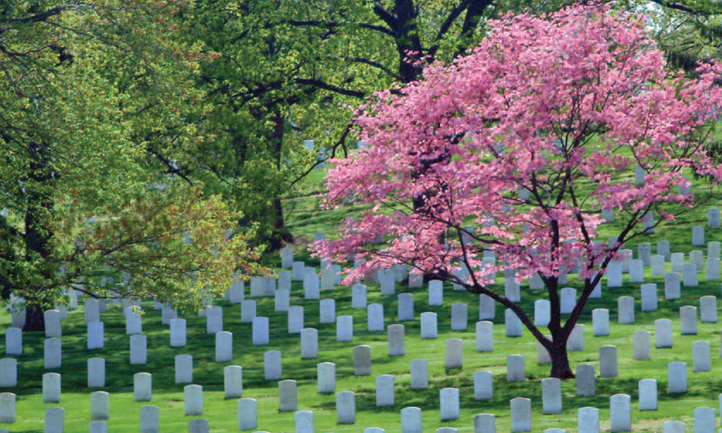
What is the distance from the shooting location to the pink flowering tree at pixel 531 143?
1541cm

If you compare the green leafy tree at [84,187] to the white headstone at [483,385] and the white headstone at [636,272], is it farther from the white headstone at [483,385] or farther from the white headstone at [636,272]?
the white headstone at [636,272]

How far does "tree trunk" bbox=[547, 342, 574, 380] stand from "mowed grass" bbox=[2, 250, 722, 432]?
0.24 metres

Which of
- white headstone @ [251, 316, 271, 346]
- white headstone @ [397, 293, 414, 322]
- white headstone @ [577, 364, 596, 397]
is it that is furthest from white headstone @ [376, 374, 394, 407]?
white headstone @ [397, 293, 414, 322]

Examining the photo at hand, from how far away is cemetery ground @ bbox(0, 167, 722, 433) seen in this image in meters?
14.6

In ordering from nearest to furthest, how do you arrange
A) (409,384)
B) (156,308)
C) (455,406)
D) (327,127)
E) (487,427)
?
(487,427)
(455,406)
(409,384)
(156,308)
(327,127)

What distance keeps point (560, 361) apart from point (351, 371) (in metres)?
3.39

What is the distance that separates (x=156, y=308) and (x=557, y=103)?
11.8m

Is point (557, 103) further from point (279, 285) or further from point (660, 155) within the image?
point (279, 285)

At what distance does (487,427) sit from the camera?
495 inches

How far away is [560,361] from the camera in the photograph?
631 inches

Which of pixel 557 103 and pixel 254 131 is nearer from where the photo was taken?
pixel 557 103

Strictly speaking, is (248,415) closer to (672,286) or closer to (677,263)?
(672,286)

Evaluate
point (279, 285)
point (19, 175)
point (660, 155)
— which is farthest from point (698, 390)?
point (279, 285)

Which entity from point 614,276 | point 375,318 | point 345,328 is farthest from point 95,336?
point 614,276
